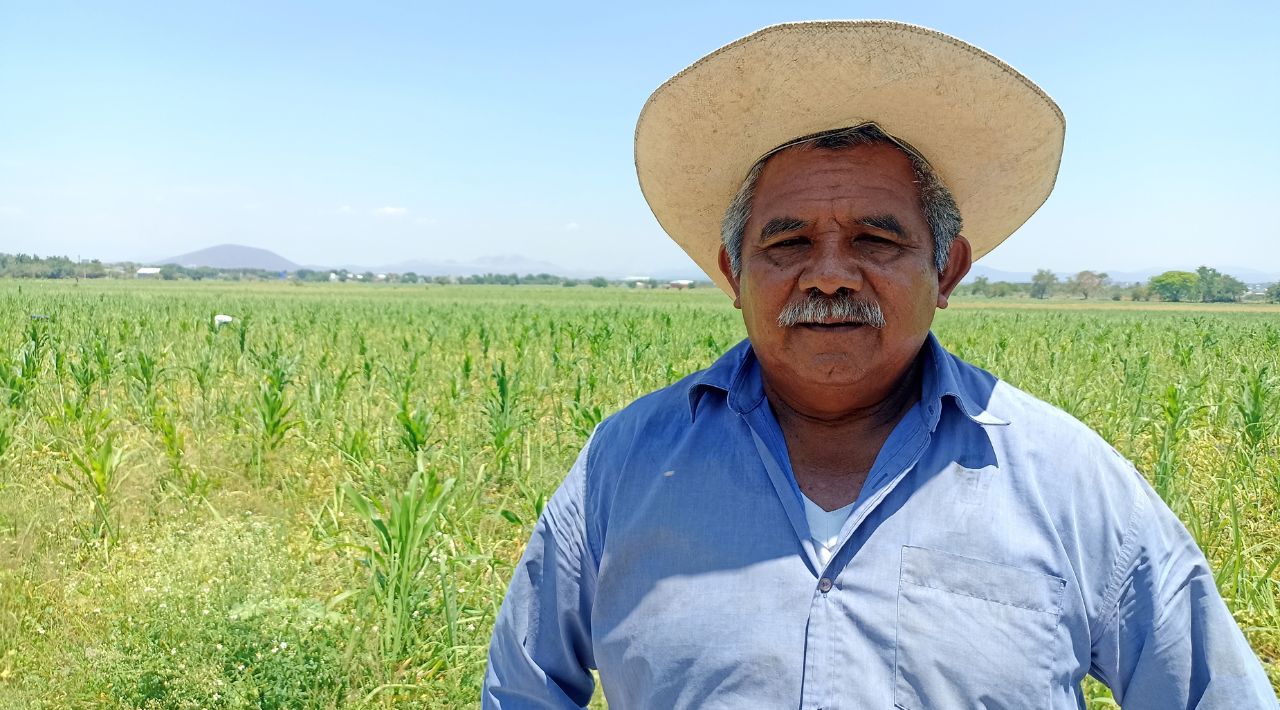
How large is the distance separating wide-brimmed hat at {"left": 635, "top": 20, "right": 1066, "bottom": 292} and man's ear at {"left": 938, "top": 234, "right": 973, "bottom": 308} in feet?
0.40

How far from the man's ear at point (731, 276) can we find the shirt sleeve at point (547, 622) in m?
0.53

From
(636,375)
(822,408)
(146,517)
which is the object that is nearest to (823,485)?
(822,408)

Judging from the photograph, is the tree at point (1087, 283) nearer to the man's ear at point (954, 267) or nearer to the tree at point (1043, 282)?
the tree at point (1043, 282)

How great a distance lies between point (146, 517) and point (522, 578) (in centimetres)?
343

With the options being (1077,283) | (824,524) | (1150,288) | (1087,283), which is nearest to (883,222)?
(824,524)

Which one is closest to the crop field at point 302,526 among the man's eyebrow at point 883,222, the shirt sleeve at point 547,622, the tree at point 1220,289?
the shirt sleeve at point 547,622

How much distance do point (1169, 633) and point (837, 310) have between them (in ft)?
2.21

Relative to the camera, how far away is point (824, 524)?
1281 mm

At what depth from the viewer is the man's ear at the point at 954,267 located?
5.17ft

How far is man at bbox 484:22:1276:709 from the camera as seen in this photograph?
1.14 meters

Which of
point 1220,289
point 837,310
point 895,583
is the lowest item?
point 895,583

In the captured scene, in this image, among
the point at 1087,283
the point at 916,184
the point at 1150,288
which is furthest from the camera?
the point at 1087,283

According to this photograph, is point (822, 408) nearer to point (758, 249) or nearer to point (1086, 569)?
point (758, 249)

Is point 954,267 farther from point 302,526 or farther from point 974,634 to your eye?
point 302,526
